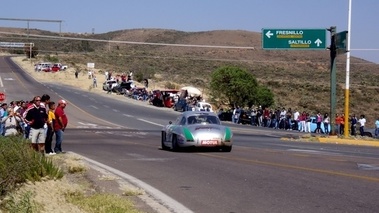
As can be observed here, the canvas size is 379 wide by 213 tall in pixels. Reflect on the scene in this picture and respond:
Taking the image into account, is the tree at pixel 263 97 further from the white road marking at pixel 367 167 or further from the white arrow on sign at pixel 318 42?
the white road marking at pixel 367 167

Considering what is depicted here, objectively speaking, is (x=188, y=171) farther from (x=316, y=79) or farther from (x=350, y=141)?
(x=316, y=79)

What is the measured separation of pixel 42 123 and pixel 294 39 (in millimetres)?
22583

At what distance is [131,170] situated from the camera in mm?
17625

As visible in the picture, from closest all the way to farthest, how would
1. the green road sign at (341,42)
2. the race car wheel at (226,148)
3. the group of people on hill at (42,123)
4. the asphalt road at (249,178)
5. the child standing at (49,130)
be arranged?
the asphalt road at (249,178) → the group of people on hill at (42,123) → the child standing at (49,130) → the race car wheel at (226,148) → the green road sign at (341,42)

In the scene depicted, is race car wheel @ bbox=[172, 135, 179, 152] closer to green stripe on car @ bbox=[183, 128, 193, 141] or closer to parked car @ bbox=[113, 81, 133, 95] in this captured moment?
green stripe on car @ bbox=[183, 128, 193, 141]

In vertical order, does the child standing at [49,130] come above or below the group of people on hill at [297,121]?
above

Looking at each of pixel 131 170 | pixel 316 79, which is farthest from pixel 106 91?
pixel 131 170

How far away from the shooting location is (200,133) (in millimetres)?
23203

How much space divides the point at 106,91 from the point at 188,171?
242ft

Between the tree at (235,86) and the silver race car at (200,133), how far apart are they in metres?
45.2

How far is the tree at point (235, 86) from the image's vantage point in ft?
229

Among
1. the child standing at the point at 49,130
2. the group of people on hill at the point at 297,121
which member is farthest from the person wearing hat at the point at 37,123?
the group of people on hill at the point at 297,121

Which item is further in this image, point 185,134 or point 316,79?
point 316,79

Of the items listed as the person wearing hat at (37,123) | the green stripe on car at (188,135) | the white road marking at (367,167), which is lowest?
the white road marking at (367,167)
